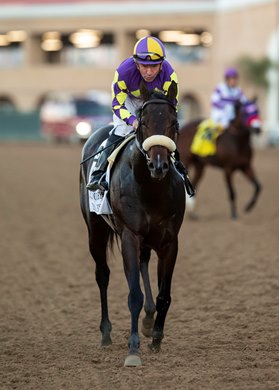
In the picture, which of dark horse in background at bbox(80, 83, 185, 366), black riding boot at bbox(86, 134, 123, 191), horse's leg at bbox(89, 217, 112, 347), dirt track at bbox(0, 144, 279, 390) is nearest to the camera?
dirt track at bbox(0, 144, 279, 390)

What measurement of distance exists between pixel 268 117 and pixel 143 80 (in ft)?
144

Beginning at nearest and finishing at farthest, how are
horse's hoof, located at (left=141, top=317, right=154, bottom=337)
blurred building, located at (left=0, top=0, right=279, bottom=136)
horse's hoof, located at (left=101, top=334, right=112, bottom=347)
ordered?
1. horse's hoof, located at (left=101, top=334, right=112, bottom=347)
2. horse's hoof, located at (left=141, top=317, right=154, bottom=337)
3. blurred building, located at (left=0, top=0, right=279, bottom=136)

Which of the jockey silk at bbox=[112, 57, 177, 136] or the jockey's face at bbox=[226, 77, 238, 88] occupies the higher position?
the jockey silk at bbox=[112, 57, 177, 136]

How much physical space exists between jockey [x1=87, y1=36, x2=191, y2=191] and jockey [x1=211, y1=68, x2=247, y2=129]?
33.1 ft

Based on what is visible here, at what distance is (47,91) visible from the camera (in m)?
62.5

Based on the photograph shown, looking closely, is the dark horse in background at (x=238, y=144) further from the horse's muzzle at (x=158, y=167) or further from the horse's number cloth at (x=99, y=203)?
the horse's muzzle at (x=158, y=167)

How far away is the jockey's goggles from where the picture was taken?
719 centimetres

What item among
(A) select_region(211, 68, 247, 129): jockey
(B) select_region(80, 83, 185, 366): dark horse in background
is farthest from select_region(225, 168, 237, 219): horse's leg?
(B) select_region(80, 83, 185, 366): dark horse in background

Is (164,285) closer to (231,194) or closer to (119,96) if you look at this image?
(119,96)

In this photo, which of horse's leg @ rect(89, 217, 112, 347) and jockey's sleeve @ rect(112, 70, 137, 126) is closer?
jockey's sleeve @ rect(112, 70, 137, 126)

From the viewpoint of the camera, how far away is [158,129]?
671 cm

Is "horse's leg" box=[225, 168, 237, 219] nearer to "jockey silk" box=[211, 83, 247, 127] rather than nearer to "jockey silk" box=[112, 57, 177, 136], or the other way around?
"jockey silk" box=[211, 83, 247, 127]

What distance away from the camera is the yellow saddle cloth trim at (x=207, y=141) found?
18.2 metres

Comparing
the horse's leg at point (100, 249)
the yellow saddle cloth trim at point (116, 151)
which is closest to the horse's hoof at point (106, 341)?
the horse's leg at point (100, 249)
